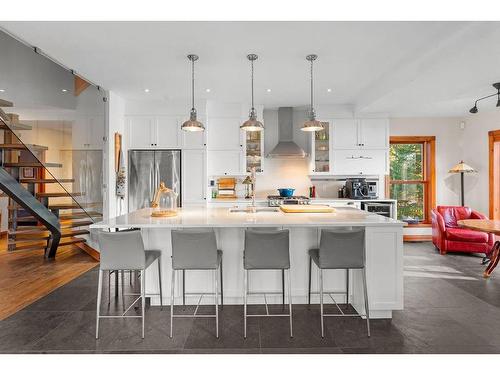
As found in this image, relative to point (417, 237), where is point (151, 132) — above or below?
above

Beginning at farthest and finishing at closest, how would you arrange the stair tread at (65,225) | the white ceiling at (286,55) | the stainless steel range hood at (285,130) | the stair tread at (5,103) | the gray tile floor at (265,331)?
the stainless steel range hood at (285,130)
the stair tread at (65,225)
the stair tread at (5,103)
the white ceiling at (286,55)
the gray tile floor at (265,331)

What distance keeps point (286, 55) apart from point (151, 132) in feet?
10.1

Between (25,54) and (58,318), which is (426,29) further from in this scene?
(25,54)

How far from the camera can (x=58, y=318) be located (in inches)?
119

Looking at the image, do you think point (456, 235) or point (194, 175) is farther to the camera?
point (194, 175)

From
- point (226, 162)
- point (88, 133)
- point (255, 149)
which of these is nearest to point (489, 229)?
point (255, 149)

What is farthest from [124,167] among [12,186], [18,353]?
[18,353]

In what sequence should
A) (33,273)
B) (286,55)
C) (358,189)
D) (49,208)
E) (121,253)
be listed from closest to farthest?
(121,253) < (286,55) < (33,273) < (49,208) < (358,189)

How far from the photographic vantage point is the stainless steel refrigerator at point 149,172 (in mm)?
5758

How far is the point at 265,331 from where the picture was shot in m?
2.76

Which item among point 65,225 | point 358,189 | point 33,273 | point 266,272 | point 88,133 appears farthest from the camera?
point 358,189

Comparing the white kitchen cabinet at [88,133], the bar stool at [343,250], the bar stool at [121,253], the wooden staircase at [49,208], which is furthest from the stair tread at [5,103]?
the bar stool at [343,250]

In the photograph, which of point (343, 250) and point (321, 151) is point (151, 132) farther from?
point (343, 250)

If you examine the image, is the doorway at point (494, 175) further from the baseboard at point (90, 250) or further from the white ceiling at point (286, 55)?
the baseboard at point (90, 250)
